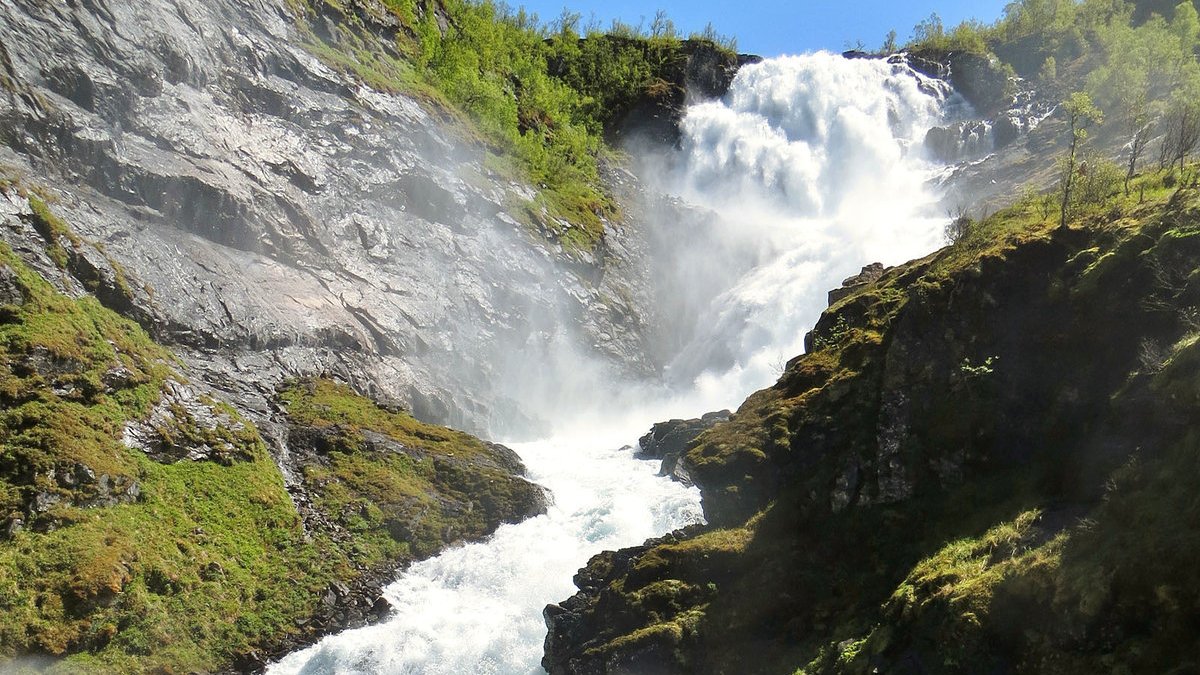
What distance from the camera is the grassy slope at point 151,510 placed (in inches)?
687

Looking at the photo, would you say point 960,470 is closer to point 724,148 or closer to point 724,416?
point 724,416

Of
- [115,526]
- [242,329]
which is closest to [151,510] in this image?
[115,526]

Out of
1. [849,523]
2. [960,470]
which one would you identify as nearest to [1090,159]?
[960,470]

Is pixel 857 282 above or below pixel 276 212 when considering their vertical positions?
below

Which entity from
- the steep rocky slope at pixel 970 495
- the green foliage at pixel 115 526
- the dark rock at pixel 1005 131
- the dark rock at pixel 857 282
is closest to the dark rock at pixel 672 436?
the dark rock at pixel 857 282

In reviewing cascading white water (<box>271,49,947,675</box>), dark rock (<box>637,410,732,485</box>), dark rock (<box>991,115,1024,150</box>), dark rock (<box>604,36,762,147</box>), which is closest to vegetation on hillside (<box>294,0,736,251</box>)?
dark rock (<box>604,36,762,147</box>)

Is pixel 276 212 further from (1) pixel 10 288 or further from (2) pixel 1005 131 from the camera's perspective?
(2) pixel 1005 131

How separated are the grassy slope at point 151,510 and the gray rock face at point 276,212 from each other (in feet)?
11.4

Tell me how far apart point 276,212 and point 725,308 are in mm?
34950

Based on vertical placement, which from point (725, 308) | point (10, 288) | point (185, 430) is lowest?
point (185, 430)

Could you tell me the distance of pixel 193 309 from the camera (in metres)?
29.5

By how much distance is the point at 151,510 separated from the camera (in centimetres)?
2066

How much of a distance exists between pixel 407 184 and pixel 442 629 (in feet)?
101

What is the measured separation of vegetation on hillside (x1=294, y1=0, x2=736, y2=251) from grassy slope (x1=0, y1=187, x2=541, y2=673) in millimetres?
30120
